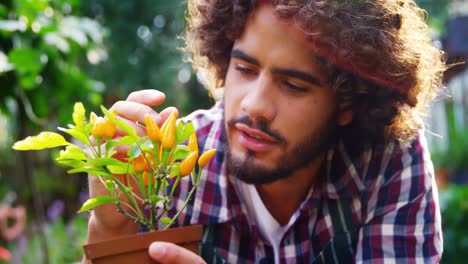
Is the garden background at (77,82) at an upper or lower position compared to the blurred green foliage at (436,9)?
lower

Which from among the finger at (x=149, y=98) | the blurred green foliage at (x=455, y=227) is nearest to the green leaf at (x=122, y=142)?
the finger at (x=149, y=98)

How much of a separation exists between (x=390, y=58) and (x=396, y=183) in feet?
1.15

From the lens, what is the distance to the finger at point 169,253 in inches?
46.6

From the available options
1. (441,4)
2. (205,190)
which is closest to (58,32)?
(205,190)

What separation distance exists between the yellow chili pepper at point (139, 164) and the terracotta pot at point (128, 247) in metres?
0.13

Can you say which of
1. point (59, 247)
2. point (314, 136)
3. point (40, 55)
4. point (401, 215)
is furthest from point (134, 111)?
point (59, 247)

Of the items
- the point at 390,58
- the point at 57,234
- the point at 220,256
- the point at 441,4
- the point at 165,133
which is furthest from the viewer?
the point at 441,4

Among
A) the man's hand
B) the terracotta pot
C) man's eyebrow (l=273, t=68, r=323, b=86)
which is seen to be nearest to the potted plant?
the terracotta pot

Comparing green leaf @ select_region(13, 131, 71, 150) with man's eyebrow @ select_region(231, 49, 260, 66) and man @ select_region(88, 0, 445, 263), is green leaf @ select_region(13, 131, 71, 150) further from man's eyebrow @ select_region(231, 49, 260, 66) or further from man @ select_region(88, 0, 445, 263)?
man's eyebrow @ select_region(231, 49, 260, 66)

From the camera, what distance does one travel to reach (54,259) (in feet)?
15.2

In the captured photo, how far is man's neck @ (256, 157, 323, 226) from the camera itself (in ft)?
6.17

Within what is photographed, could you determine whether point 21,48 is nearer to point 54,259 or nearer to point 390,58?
point 390,58

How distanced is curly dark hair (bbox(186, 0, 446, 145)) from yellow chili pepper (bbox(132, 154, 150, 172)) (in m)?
0.58

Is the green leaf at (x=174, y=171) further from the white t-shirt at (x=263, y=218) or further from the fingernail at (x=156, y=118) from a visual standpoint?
the white t-shirt at (x=263, y=218)
